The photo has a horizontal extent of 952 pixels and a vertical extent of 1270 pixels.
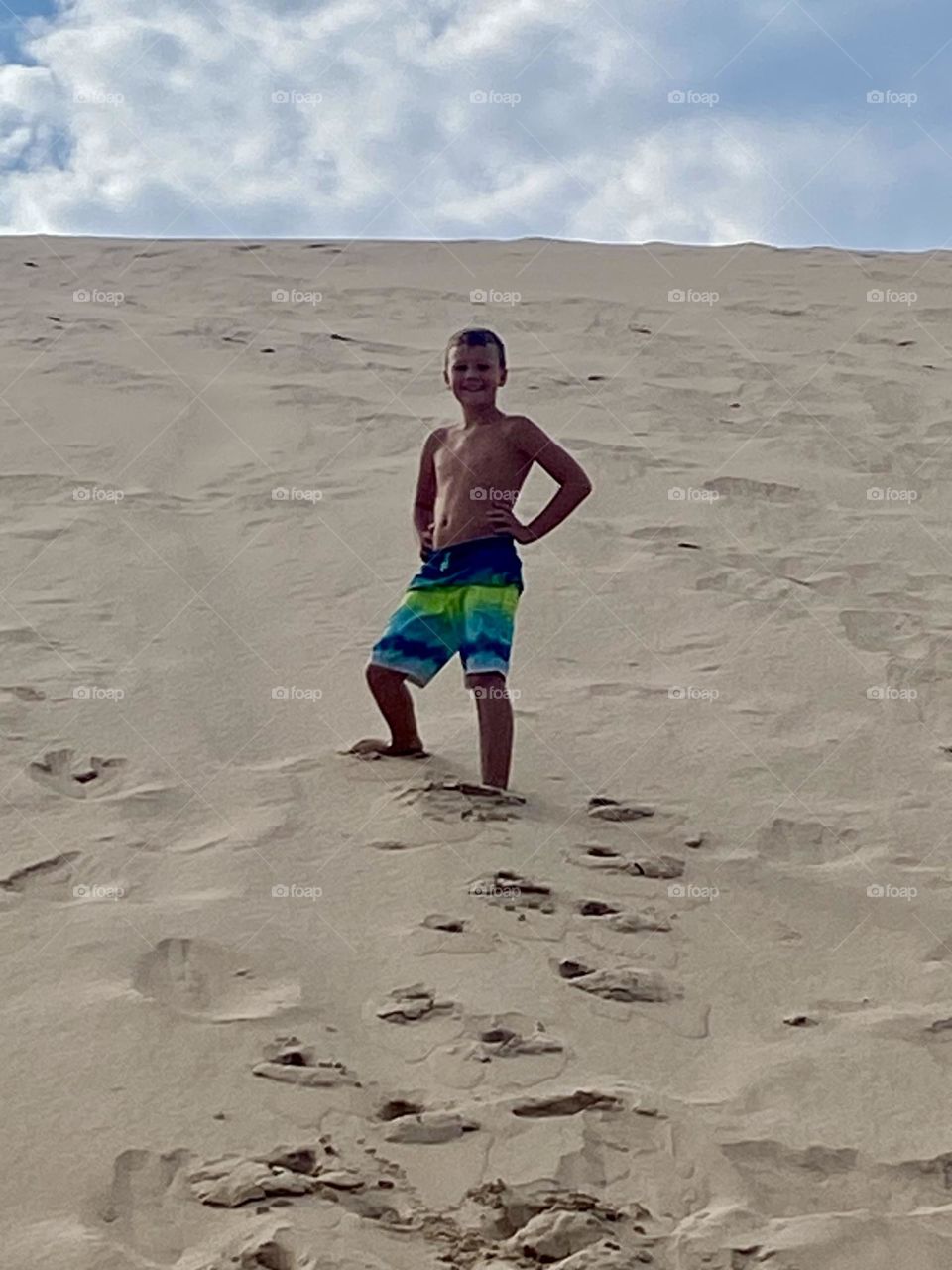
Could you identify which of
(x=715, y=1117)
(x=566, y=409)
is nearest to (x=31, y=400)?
(x=566, y=409)

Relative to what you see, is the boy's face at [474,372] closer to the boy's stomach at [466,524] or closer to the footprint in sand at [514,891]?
the boy's stomach at [466,524]

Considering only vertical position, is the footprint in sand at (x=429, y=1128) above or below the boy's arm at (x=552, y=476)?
below

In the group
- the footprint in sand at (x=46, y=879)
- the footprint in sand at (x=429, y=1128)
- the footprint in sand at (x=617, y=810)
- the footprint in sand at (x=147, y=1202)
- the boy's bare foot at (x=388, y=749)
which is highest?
the boy's bare foot at (x=388, y=749)

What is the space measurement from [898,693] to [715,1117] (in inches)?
87.0

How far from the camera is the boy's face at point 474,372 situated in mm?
3895

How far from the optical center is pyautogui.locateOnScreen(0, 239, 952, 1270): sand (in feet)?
7.80

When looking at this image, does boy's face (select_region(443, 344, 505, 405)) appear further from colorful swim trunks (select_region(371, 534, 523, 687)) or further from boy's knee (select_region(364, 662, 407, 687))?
boy's knee (select_region(364, 662, 407, 687))

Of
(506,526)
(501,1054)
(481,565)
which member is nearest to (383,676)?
(481,565)

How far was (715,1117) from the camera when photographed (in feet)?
8.39

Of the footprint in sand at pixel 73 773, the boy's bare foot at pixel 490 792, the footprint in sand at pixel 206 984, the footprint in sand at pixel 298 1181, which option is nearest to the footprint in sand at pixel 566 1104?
the footprint in sand at pixel 298 1181

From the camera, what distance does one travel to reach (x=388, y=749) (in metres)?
4.03

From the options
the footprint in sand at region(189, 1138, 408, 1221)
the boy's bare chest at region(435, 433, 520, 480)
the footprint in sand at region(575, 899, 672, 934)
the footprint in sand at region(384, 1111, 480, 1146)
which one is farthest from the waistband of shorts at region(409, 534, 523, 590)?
the footprint in sand at region(189, 1138, 408, 1221)

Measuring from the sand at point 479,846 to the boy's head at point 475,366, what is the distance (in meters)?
0.92

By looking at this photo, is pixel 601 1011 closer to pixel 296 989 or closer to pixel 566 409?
pixel 296 989
